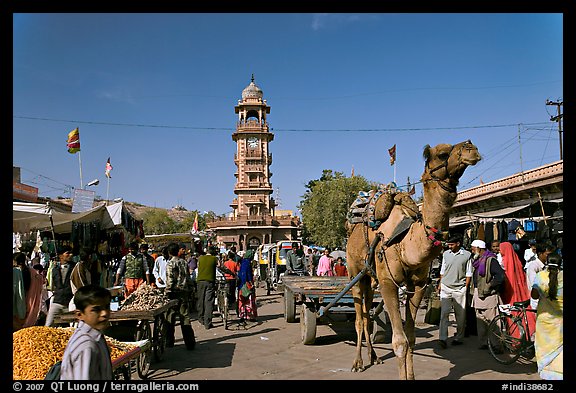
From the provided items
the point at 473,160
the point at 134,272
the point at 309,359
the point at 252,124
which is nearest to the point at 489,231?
the point at 309,359

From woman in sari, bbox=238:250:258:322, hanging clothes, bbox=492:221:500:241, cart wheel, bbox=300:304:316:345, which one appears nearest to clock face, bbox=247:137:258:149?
hanging clothes, bbox=492:221:500:241

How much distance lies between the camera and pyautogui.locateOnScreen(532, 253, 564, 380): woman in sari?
17.1 feet

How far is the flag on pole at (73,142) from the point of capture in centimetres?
2027

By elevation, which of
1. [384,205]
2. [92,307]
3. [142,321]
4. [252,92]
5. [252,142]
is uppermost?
[252,92]

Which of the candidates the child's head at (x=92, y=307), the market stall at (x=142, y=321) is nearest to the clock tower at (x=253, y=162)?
the market stall at (x=142, y=321)

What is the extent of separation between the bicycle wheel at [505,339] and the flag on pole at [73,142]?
18.3m

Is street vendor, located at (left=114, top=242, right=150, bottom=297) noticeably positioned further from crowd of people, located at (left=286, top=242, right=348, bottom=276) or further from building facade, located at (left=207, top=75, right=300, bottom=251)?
building facade, located at (left=207, top=75, right=300, bottom=251)

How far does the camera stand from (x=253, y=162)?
7550 centimetres

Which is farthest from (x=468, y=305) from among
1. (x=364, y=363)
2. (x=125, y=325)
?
(x=125, y=325)

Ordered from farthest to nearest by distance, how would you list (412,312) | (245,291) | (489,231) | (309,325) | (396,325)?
1. (489,231)
2. (245,291)
3. (309,325)
4. (412,312)
5. (396,325)

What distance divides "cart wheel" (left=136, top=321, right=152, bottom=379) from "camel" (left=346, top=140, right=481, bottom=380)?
3340 mm

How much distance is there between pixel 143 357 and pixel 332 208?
47.9m

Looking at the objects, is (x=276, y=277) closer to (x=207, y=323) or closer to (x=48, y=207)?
(x=207, y=323)

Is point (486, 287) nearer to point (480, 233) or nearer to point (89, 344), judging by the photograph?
point (89, 344)
